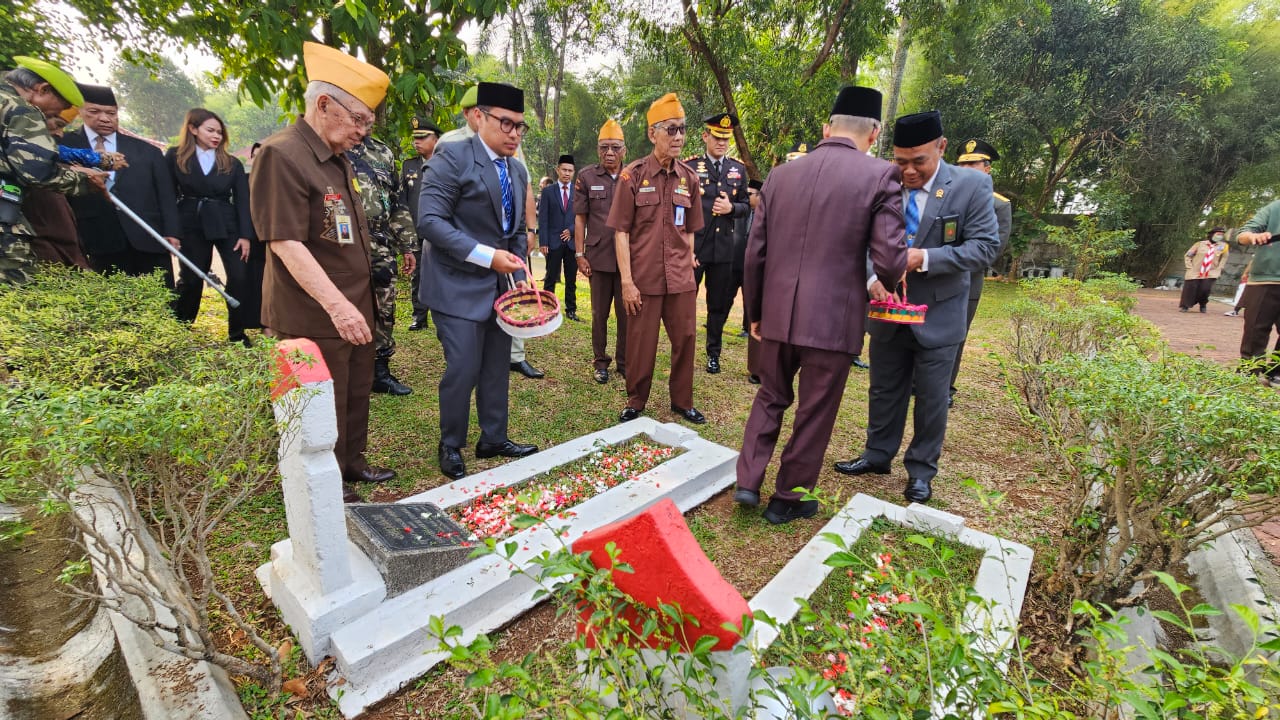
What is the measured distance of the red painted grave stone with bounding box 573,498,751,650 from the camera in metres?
1.17

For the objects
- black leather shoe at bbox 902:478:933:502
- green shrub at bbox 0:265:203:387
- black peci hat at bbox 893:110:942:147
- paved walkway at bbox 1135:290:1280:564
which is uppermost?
black peci hat at bbox 893:110:942:147

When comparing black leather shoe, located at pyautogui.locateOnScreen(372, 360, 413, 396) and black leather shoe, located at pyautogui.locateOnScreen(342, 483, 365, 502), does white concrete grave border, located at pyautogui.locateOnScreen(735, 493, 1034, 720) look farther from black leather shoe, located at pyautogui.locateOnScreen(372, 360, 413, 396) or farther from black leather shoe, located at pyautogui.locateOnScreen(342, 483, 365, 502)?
black leather shoe, located at pyautogui.locateOnScreen(372, 360, 413, 396)

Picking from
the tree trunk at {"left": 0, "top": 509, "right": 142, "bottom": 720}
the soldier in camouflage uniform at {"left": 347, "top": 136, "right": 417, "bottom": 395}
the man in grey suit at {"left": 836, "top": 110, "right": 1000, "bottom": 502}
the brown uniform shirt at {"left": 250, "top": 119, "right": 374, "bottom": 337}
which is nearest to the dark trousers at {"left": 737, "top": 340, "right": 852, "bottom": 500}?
the man in grey suit at {"left": 836, "top": 110, "right": 1000, "bottom": 502}

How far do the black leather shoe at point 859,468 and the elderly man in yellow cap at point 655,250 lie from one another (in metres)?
1.28

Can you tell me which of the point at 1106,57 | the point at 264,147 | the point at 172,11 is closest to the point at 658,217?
the point at 264,147

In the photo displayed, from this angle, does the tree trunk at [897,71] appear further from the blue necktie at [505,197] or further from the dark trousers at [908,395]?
the blue necktie at [505,197]

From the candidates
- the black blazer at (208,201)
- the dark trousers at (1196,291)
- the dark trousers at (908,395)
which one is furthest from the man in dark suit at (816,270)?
the dark trousers at (1196,291)

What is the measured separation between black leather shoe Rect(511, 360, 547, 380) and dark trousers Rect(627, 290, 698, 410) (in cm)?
117

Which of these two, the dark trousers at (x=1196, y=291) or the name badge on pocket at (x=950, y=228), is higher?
the name badge on pocket at (x=950, y=228)

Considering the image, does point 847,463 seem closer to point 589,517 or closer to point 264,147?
point 589,517

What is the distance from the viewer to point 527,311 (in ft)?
10.7

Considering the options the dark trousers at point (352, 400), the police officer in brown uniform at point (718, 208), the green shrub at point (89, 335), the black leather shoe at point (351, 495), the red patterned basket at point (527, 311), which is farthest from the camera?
the police officer in brown uniform at point (718, 208)

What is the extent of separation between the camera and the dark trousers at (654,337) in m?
4.16

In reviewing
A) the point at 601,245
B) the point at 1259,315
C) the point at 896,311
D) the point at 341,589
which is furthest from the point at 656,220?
the point at 1259,315
